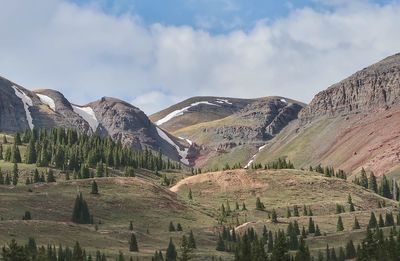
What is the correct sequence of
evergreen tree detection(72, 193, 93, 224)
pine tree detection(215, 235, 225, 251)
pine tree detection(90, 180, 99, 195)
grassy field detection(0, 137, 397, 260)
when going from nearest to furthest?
grassy field detection(0, 137, 397, 260) < pine tree detection(215, 235, 225, 251) < evergreen tree detection(72, 193, 93, 224) < pine tree detection(90, 180, 99, 195)

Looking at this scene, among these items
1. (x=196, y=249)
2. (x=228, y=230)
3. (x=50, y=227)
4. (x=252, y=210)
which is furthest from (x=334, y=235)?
(x=50, y=227)

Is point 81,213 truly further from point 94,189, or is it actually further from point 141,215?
point 94,189

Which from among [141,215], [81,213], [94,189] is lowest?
[81,213]

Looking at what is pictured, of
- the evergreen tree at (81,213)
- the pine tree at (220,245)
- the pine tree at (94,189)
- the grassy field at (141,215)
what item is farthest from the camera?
the pine tree at (94,189)

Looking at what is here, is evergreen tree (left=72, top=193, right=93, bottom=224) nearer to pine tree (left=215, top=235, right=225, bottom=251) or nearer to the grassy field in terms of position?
the grassy field

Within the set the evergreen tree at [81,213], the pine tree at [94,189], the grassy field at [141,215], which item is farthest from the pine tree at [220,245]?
the pine tree at [94,189]

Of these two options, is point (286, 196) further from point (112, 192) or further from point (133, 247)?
point (133, 247)

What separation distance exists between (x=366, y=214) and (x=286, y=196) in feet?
113

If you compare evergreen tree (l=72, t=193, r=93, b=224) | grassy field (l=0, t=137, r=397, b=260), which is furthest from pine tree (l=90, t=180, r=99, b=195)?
evergreen tree (l=72, t=193, r=93, b=224)

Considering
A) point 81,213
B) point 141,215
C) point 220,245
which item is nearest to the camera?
point 220,245

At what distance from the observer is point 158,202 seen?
167 metres

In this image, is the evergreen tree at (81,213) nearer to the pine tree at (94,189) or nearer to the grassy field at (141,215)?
the grassy field at (141,215)

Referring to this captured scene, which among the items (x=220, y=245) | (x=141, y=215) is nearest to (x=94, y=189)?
(x=141, y=215)

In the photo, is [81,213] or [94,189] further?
[94,189]
